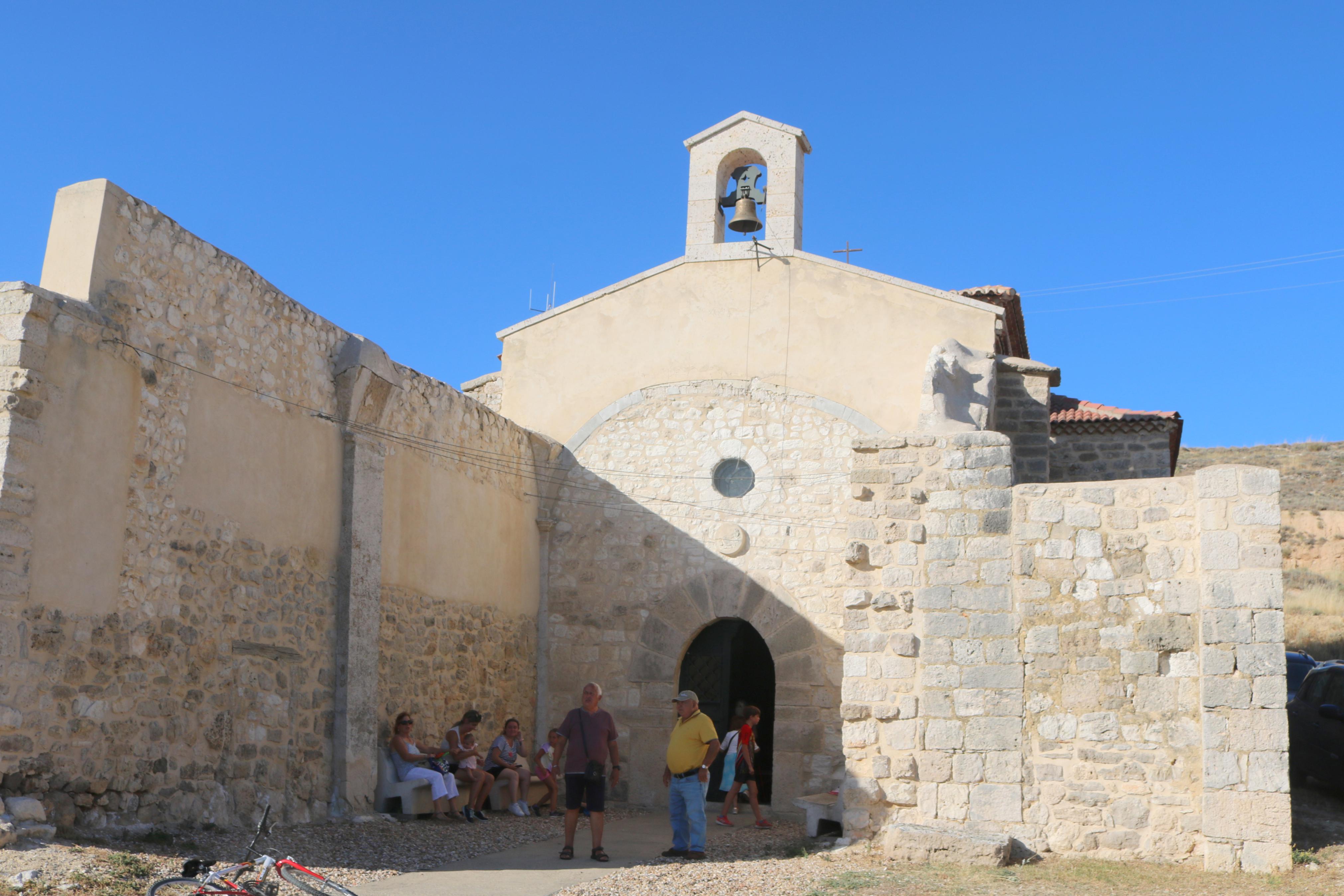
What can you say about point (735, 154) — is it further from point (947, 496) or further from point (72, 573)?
point (72, 573)

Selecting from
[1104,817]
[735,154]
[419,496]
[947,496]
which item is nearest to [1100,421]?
[735,154]

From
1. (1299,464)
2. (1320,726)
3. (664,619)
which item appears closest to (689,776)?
(664,619)

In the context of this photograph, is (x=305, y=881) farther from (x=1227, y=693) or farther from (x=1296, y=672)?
(x=1296, y=672)

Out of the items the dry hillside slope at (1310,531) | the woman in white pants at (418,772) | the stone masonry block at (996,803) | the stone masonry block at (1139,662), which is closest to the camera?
the stone masonry block at (1139,662)

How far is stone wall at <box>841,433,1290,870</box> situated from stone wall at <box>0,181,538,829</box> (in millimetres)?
3923

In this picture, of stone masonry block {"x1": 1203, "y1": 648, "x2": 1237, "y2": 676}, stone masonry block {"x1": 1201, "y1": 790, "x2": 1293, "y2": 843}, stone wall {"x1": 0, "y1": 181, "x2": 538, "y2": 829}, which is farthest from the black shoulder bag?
stone masonry block {"x1": 1203, "y1": 648, "x2": 1237, "y2": 676}

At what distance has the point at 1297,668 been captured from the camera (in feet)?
44.7

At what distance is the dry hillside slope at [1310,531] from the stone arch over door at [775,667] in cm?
971

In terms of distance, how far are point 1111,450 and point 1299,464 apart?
26683mm

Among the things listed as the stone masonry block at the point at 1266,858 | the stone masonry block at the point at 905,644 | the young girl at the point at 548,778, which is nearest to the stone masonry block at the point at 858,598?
the stone masonry block at the point at 905,644

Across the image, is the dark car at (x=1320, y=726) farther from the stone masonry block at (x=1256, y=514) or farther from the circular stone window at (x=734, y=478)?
the circular stone window at (x=734, y=478)

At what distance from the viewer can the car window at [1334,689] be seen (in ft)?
32.4

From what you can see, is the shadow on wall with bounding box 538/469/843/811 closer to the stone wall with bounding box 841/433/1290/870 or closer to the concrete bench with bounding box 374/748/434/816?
the concrete bench with bounding box 374/748/434/816

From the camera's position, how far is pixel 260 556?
823 cm
